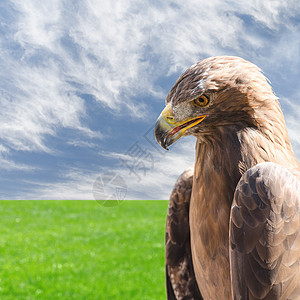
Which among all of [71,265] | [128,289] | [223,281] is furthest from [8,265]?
[223,281]

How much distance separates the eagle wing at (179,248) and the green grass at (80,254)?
17.3ft

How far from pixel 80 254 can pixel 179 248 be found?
8.94m

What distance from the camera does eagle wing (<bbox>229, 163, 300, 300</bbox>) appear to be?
7.29ft

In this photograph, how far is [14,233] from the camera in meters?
14.8

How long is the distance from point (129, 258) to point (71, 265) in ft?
5.56

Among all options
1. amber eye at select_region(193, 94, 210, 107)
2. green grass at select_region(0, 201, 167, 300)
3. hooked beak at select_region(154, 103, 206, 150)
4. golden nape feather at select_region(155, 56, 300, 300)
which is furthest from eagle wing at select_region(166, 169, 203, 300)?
green grass at select_region(0, 201, 167, 300)

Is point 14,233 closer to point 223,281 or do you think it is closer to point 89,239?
point 89,239

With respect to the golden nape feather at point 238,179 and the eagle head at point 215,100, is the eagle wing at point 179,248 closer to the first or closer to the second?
the golden nape feather at point 238,179

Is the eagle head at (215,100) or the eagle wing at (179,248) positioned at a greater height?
the eagle head at (215,100)

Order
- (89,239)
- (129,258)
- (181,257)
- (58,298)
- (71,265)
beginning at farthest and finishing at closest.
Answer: (89,239) < (129,258) < (71,265) < (58,298) < (181,257)

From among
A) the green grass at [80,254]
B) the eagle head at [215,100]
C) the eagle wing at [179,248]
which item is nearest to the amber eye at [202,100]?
the eagle head at [215,100]

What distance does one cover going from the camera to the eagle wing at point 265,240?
2.22 m

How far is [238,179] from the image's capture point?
96.1 inches

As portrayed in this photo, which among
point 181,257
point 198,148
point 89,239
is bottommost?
point 181,257
